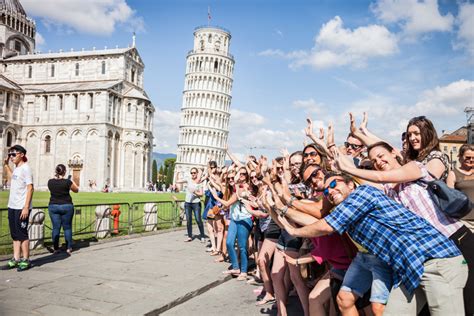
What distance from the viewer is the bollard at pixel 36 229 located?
28.3 feet

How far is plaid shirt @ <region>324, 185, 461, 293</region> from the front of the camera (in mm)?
2764

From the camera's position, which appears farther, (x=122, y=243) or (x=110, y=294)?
(x=122, y=243)

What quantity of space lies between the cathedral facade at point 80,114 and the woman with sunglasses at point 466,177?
55100mm

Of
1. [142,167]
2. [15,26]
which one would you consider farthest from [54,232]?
[15,26]

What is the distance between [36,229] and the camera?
342 inches

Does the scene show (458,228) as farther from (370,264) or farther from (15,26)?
(15,26)

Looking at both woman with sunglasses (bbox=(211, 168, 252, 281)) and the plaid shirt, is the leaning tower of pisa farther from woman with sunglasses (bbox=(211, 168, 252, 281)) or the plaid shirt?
the plaid shirt

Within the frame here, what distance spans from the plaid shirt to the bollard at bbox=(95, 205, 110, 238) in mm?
8935

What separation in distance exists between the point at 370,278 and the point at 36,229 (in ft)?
25.4

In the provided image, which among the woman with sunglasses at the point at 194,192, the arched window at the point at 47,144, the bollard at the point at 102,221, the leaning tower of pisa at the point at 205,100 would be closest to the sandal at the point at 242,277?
the woman with sunglasses at the point at 194,192

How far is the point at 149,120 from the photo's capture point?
6425 cm

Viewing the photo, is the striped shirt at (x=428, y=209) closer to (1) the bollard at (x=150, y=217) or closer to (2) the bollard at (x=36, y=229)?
(2) the bollard at (x=36, y=229)

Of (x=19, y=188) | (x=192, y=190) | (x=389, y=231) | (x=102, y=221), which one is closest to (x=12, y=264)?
(x=19, y=188)

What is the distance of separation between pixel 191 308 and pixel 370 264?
308 centimetres
